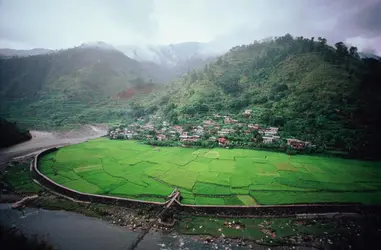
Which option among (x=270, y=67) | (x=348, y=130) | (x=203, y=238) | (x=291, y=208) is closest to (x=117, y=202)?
(x=203, y=238)

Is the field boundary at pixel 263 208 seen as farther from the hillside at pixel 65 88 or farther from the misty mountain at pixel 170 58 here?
the misty mountain at pixel 170 58

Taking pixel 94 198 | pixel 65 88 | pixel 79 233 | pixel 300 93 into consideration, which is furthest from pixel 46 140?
pixel 300 93

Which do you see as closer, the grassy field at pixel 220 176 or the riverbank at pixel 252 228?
the riverbank at pixel 252 228

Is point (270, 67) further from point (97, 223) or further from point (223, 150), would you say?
point (97, 223)

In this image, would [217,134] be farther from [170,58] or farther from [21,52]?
[21,52]

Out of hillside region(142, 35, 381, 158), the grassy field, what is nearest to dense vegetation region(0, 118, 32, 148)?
the grassy field

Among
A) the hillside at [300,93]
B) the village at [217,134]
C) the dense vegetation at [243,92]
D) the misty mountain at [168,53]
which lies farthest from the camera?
the misty mountain at [168,53]

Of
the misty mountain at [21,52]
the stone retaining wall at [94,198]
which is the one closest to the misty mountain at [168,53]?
the misty mountain at [21,52]
